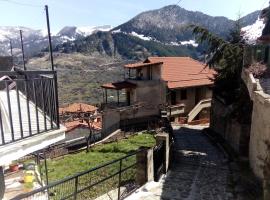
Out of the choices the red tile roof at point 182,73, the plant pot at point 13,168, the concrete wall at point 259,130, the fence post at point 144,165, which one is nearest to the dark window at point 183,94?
the red tile roof at point 182,73

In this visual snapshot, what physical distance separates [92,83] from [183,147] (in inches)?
3105

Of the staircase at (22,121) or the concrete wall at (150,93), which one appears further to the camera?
the concrete wall at (150,93)

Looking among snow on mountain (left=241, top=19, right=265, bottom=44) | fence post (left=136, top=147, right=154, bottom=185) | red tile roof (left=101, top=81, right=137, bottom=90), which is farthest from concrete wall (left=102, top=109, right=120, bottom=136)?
fence post (left=136, top=147, right=154, bottom=185)

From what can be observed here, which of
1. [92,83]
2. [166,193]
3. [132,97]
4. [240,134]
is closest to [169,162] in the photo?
[166,193]

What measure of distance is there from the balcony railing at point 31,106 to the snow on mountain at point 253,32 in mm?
17064

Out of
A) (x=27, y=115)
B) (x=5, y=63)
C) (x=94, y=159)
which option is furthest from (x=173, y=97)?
(x=27, y=115)

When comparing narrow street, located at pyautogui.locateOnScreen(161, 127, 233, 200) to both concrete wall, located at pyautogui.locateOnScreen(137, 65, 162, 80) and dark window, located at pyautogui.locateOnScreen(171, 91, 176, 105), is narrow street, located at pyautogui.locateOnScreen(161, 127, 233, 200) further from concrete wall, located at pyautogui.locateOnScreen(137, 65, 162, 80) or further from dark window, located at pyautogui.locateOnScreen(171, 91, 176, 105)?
dark window, located at pyautogui.locateOnScreen(171, 91, 176, 105)

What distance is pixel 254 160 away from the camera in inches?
483

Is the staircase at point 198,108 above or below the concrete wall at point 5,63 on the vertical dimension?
below

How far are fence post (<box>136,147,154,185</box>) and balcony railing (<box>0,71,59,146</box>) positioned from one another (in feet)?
15.0

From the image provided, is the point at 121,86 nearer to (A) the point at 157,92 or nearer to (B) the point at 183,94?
(A) the point at 157,92

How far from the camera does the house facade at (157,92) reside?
30.9 meters

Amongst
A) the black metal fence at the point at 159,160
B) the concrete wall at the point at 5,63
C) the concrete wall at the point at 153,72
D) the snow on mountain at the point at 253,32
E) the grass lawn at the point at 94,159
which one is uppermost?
the snow on mountain at the point at 253,32

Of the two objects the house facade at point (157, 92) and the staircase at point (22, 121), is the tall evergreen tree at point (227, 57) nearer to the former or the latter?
the house facade at point (157, 92)
